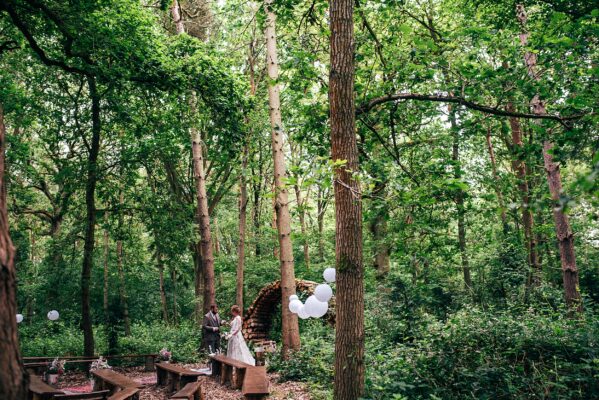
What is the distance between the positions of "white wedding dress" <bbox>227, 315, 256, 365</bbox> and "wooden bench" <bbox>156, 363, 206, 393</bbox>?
6.18 feet

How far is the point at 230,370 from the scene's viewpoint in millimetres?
9977

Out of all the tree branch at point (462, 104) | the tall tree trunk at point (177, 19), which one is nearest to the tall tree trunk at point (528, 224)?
the tree branch at point (462, 104)

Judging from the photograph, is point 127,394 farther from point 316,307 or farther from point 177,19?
point 177,19

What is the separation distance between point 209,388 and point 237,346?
7.51ft

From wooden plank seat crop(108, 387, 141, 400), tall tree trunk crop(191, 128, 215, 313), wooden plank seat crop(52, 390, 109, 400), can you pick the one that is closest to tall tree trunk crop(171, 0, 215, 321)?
tall tree trunk crop(191, 128, 215, 313)

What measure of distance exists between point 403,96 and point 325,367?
5.71 m

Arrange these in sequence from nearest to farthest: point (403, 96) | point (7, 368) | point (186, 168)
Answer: point (7, 368) → point (403, 96) → point (186, 168)

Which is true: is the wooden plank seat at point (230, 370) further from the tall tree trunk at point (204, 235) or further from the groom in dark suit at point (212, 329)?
the tall tree trunk at point (204, 235)

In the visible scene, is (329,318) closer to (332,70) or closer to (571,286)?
(571,286)

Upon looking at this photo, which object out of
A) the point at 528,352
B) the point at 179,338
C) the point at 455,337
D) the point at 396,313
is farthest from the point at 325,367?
the point at 179,338

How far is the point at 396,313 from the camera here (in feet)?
33.5

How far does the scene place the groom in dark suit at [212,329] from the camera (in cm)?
1262

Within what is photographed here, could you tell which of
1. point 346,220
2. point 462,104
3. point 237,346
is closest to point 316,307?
point 346,220

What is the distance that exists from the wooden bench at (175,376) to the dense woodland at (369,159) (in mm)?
2353
